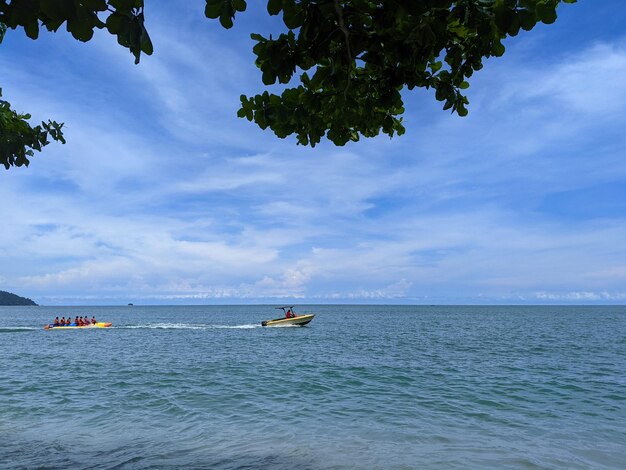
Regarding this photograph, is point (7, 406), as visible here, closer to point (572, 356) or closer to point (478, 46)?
point (478, 46)

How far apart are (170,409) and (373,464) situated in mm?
8873

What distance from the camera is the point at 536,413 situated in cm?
1599

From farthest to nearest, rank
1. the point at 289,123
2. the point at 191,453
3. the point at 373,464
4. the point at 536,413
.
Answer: the point at 536,413 → the point at 191,453 → the point at 373,464 → the point at 289,123

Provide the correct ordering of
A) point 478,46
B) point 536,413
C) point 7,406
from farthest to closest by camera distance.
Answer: point 7,406, point 536,413, point 478,46

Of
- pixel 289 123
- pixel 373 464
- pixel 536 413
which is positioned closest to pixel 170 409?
pixel 373 464

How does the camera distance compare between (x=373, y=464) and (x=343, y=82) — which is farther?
(x=373, y=464)

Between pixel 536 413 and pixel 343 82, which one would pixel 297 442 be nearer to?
pixel 536 413

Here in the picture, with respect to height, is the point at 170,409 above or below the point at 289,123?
below

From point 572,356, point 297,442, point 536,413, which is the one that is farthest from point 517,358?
point 297,442

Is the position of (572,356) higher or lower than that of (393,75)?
lower

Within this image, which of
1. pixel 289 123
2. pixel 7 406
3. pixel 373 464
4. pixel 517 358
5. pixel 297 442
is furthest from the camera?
pixel 517 358

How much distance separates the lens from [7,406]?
17.0 m

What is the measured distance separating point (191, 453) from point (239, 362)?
19.9 metres

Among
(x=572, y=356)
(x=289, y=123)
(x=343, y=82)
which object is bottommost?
(x=572, y=356)
